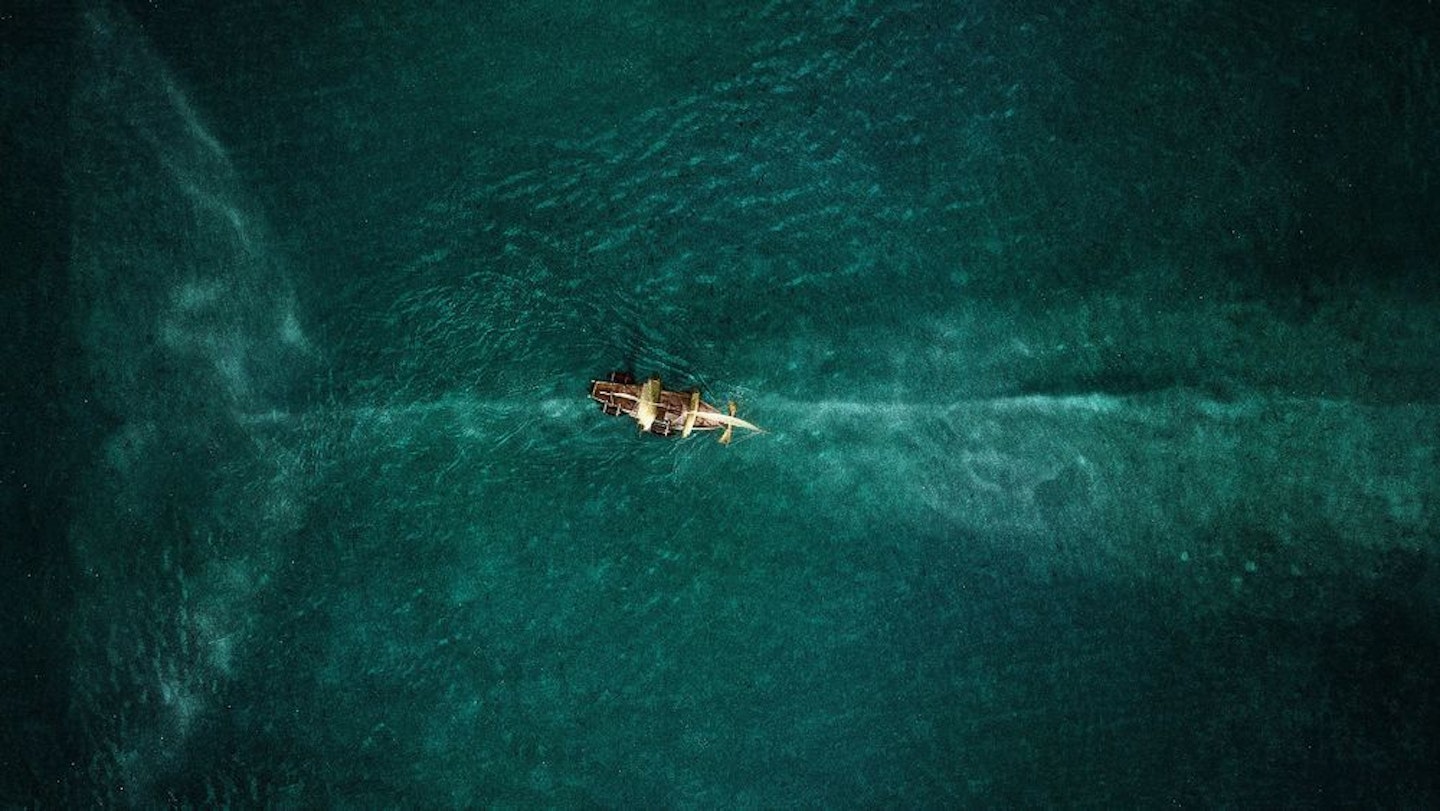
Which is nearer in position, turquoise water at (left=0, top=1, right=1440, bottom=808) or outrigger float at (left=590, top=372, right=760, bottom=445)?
outrigger float at (left=590, top=372, right=760, bottom=445)

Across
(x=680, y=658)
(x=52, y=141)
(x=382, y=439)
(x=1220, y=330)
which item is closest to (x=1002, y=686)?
(x=680, y=658)

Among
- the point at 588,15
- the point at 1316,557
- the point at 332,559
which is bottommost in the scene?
the point at 1316,557

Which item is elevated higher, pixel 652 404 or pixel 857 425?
pixel 652 404

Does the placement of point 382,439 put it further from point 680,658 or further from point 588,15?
point 588,15

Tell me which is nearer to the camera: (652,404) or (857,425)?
(652,404)
